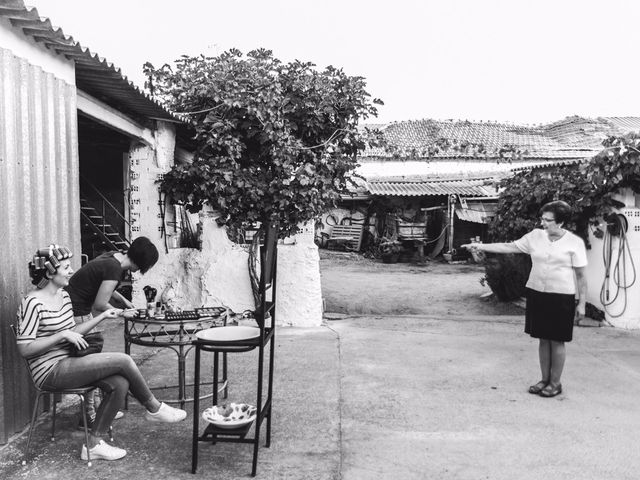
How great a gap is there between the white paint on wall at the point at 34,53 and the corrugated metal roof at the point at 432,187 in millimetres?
16078

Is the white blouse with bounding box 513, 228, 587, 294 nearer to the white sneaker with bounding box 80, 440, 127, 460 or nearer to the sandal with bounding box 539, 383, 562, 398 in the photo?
the sandal with bounding box 539, 383, 562, 398

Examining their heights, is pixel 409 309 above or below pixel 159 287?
below

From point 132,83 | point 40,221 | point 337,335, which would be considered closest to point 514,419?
point 337,335

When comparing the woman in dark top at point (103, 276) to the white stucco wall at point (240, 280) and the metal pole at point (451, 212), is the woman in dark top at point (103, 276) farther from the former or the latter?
the metal pole at point (451, 212)

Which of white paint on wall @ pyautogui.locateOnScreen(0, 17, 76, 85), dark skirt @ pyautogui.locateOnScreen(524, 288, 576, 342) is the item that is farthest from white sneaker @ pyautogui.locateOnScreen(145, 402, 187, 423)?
dark skirt @ pyautogui.locateOnScreen(524, 288, 576, 342)

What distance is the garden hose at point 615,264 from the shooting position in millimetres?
7523

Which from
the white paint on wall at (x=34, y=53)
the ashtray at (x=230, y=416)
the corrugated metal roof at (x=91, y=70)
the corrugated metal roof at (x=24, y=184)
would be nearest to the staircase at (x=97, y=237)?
the corrugated metal roof at (x=91, y=70)

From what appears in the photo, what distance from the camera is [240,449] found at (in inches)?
147

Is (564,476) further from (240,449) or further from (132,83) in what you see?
(132,83)

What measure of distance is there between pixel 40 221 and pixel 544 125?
90.8 ft

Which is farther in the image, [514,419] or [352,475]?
[514,419]

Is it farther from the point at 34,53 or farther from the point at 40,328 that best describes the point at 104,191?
the point at 40,328

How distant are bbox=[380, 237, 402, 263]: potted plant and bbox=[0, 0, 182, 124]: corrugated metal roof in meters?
12.5

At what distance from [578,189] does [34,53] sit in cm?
689
